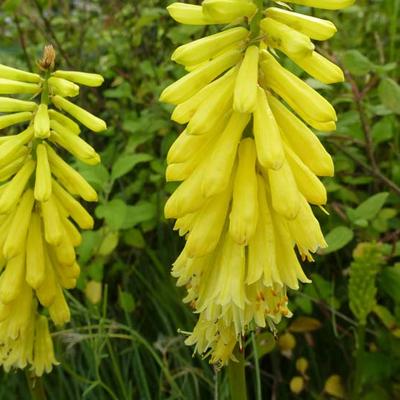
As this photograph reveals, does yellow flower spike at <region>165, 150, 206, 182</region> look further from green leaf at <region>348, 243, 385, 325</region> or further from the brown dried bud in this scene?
green leaf at <region>348, 243, 385, 325</region>

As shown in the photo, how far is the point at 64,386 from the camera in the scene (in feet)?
11.8

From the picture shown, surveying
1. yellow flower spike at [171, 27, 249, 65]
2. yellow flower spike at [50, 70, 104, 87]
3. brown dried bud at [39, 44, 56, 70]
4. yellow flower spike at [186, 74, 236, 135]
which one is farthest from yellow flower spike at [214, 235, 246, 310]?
brown dried bud at [39, 44, 56, 70]

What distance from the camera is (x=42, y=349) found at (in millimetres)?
2787

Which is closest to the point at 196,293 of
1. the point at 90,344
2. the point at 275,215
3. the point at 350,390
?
the point at 275,215

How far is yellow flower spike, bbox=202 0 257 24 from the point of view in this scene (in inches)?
73.7

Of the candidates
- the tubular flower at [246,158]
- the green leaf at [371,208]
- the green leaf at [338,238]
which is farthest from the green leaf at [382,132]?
the tubular flower at [246,158]

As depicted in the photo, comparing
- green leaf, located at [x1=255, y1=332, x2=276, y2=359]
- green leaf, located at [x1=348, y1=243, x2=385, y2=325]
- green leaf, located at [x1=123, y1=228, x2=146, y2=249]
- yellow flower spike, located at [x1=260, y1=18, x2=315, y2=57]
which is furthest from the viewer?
green leaf, located at [x1=123, y1=228, x2=146, y2=249]

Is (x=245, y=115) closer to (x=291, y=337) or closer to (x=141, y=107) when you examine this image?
(x=291, y=337)

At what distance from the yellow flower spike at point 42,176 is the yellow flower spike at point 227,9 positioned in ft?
2.65

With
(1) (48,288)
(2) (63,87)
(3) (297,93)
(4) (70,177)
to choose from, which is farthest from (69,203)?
(3) (297,93)

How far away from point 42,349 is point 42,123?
0.94 meters

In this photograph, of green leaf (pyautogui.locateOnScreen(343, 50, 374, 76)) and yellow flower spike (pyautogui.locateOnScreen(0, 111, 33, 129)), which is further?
green leaf (pyautogui.locateOnScreen(343, 50, 374, 76))

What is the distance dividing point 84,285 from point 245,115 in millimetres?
1635

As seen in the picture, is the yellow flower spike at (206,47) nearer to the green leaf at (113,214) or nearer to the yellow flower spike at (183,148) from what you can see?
the yellow flower spike at (183,148)
